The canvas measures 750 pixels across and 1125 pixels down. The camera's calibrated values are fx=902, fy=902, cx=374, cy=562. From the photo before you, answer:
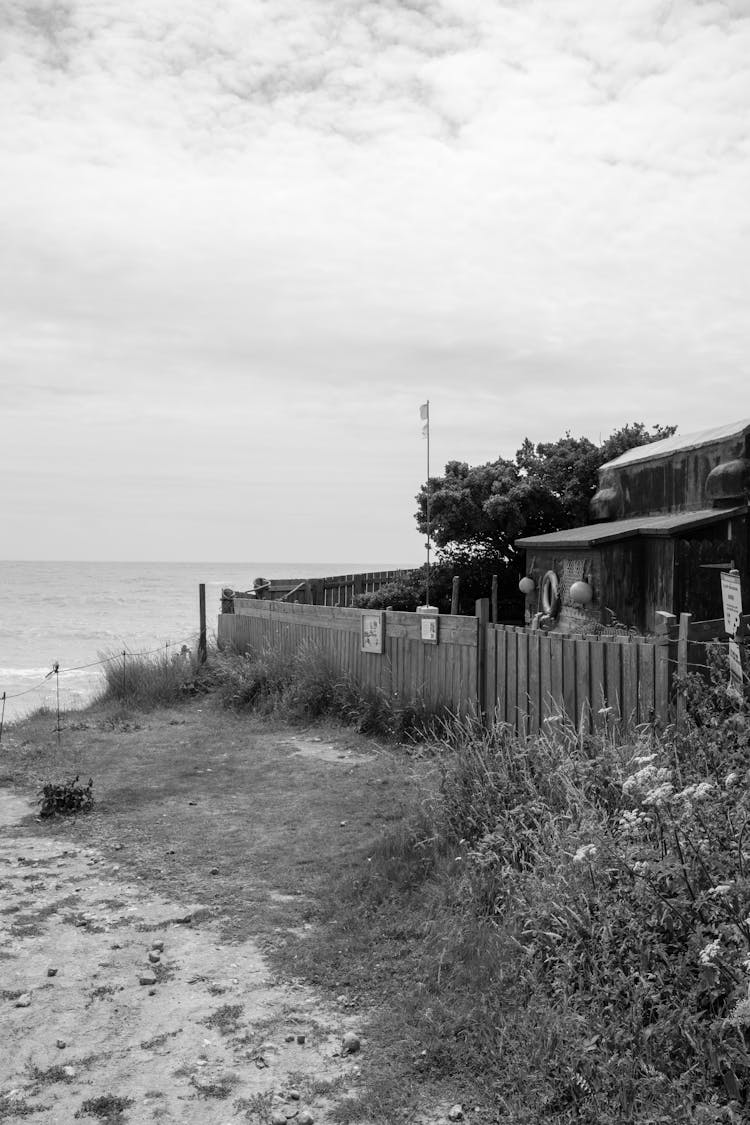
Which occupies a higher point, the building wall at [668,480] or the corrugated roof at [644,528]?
the building wall at [668,480]

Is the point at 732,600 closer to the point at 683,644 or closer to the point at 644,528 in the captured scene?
the point at 683,644

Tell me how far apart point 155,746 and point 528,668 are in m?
4.97

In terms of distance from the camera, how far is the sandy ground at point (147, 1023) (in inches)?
147

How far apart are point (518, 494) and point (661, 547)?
9.28 metres

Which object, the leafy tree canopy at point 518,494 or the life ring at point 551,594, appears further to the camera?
the leafy tree canopy at point 518,494

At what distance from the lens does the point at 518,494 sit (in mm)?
22609

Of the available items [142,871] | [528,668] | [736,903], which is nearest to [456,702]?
[528,668]

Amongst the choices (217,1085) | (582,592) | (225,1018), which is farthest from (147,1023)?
(582,592)

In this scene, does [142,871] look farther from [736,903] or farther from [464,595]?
[464,595]

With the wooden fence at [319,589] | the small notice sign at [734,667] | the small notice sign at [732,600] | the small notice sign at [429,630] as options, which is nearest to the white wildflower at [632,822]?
the small notice sign at [734,667]

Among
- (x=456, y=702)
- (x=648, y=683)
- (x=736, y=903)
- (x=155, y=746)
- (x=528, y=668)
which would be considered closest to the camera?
(x=736, y=903)

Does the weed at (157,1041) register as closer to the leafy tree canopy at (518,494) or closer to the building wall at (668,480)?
the building wall at (668,480)

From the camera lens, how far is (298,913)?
5.84m

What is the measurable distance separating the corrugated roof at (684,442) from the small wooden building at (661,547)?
27 millimetres
